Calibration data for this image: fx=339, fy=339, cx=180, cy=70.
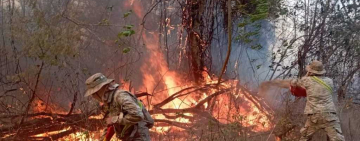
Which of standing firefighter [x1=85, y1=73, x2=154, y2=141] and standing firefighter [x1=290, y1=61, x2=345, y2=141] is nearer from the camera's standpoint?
standing firefighter [x1=85, y1=73, x2=154, y2=141]

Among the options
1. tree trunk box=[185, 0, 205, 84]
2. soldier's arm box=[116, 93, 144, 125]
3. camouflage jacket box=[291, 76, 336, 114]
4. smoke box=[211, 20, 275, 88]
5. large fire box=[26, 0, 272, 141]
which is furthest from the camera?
smoke box=[211, 20, 275, 88]

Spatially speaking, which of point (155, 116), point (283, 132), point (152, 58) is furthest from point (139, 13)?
point (283, 132)

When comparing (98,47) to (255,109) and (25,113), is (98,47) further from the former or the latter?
(255,109)

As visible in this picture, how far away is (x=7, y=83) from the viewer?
25.0 ft

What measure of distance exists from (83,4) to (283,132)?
6.46 meters

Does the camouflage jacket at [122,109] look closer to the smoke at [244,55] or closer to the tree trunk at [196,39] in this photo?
the tree trunk at [196,39]

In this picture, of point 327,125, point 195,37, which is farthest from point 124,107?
point 195,37

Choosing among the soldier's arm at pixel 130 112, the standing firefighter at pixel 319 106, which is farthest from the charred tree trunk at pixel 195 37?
the soldier's arm at pixel 130 112

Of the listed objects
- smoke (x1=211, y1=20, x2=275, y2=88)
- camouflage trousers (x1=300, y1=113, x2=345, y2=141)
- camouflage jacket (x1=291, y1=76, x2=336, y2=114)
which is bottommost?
camouflage trousers (x1=300, y1=113, x2=345, y2=141)

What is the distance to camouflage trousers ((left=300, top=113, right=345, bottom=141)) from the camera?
586cm

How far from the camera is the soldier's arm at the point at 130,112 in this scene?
4.13 metres

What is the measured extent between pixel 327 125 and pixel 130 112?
146 inches

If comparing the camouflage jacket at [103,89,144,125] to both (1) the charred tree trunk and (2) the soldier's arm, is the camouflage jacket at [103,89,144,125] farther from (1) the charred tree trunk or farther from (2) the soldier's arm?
(1) the charred tree trunk

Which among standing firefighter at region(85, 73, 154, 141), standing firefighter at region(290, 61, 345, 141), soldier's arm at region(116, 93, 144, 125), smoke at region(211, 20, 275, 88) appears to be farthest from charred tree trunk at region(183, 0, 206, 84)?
soldier's arm at region(116, 93, 144, 125)
